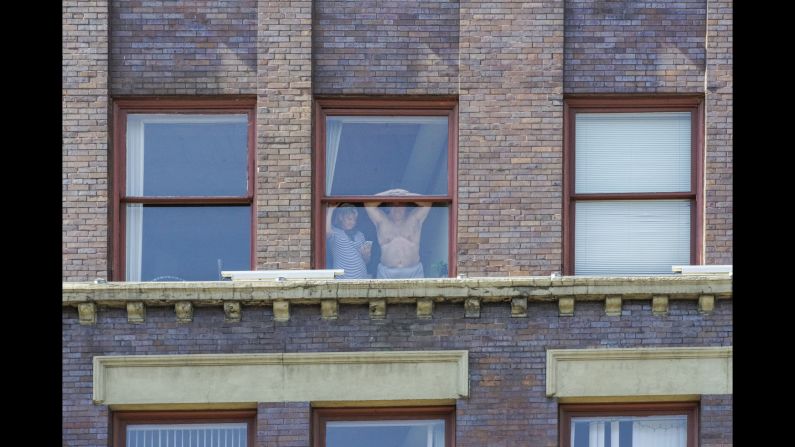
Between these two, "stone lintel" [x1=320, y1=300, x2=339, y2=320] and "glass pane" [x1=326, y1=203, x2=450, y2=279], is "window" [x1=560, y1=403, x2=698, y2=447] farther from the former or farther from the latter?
"stone lintel" [x1=320, y1=300, x2=339, y2=320]

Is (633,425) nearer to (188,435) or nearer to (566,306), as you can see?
(566,306)

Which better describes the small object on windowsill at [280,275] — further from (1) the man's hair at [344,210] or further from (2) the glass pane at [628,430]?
(2) the glass pane at [628,430]

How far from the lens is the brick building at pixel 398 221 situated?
13.9 metres

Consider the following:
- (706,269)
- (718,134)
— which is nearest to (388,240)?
(706,269)

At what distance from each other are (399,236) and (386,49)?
2.08 m

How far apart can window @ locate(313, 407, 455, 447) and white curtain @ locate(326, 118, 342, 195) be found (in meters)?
2.52

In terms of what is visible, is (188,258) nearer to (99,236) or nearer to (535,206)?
(99,236)

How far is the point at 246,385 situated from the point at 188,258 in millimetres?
1651

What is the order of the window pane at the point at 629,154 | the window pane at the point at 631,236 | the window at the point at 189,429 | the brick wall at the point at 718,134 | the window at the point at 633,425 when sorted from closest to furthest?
the window at the point at 189,429 < the window at the point at 633,425 < the brick wall at the point at 718,134 < the window pane at the point at 631,236 < the window pane at the point at 629,154

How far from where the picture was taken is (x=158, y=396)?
548 inches

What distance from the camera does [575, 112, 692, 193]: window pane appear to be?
1471 centimetres

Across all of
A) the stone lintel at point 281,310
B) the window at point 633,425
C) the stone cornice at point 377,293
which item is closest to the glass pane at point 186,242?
the stone cornice at point 377,293

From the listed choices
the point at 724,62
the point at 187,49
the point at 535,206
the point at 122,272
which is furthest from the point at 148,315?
the point at 724,62

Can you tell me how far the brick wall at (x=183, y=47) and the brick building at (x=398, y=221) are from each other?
25mm
